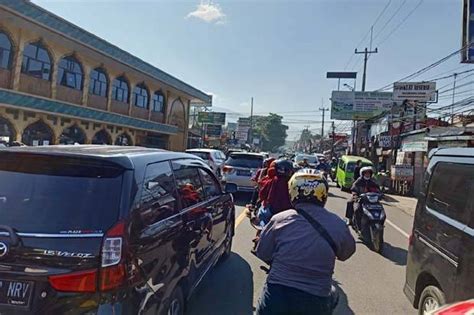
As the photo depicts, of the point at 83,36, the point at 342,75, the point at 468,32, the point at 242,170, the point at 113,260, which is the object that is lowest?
the point at 113,260

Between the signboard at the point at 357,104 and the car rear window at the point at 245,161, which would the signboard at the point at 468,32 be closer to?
the car rear window at the point at 245,161

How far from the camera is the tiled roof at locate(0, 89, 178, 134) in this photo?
1652 cm

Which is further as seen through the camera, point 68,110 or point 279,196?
point 68,110

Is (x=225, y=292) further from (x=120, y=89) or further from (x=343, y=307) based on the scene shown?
(x=120, y=89)

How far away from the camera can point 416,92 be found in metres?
31.2

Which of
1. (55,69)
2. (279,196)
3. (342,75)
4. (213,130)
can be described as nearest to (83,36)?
(55,69)

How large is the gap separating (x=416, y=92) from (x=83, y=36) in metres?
25.4

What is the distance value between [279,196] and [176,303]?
115 inches

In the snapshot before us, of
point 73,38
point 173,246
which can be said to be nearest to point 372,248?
point 173,246

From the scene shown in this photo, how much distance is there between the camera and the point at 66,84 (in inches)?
818

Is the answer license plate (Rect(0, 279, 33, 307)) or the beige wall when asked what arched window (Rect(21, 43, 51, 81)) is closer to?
the beige wall

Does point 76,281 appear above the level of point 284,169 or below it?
below

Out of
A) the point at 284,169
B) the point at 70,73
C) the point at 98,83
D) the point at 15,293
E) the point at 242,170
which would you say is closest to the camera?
the point at 15,293

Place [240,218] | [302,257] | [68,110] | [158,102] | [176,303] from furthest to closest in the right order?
[158,102]
[68,110]
[240,218]
[176,303]
[302,257]
